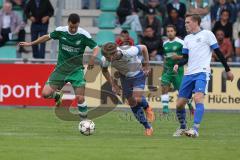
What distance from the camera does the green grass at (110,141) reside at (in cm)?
1135

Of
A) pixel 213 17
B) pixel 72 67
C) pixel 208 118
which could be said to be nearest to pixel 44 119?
pixel 72 67

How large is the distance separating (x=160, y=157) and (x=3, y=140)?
3.31 metres

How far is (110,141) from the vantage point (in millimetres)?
13469

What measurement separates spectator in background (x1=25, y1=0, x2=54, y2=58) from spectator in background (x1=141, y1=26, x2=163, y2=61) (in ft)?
9.44

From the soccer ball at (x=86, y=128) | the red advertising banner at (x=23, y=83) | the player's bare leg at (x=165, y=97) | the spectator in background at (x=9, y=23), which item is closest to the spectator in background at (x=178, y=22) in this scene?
the player's bare leg at (x=165, y=97)

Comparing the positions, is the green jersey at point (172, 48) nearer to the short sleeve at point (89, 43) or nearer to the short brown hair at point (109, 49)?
the short sleeve at point (89, 43)

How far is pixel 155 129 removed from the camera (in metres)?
17.0

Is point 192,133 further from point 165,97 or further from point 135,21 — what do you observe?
point 135,21

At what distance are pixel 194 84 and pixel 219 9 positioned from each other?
1050 cm

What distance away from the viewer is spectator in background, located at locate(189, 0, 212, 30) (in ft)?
80.7

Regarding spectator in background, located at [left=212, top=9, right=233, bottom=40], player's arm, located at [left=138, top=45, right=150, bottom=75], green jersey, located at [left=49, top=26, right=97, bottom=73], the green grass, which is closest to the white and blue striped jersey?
the green grass

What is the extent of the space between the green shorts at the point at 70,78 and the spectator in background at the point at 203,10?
337 inches

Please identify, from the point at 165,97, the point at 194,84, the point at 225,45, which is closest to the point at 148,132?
the point at 194,84

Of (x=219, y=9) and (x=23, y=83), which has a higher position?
(x=219, y=9)
